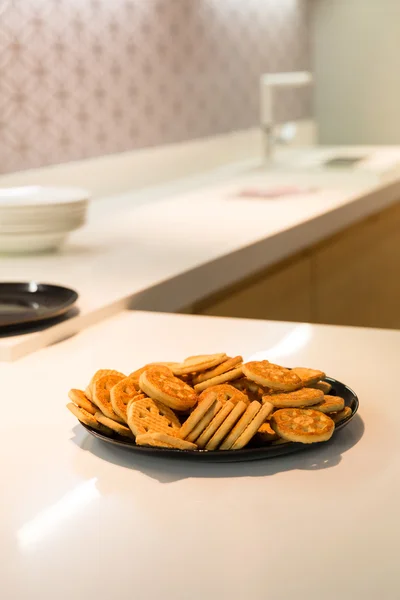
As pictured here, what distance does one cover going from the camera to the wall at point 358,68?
423 centimetres

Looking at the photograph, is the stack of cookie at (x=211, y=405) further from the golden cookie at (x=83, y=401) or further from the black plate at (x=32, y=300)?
the black plate at (x=32, y=300)

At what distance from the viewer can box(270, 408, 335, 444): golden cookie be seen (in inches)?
31.5

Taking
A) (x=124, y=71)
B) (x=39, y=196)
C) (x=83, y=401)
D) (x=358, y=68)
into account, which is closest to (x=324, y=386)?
(x=83, y=401)

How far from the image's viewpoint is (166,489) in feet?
2.58

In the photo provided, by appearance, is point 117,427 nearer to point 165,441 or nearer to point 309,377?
point 165,441

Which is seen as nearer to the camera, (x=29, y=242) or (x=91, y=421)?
(x=91, y=421)

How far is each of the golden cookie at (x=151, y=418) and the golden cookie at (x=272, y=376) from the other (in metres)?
0.09

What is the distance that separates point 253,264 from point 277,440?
3.64ft

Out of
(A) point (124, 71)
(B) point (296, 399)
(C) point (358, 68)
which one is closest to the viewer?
(B) point (296, 399)

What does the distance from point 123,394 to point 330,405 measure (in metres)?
0.20

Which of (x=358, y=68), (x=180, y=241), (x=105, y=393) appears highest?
(x=358, y=68)

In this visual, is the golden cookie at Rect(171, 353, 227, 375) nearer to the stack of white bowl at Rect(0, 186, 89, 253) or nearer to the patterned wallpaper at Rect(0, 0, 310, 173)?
the stack of white bowl at Rect(0, 186, 89, 253)

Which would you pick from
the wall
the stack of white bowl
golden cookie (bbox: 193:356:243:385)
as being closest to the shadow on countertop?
golden cookie (bbox: 193:356:243:385)

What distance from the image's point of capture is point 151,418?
0.83 m
